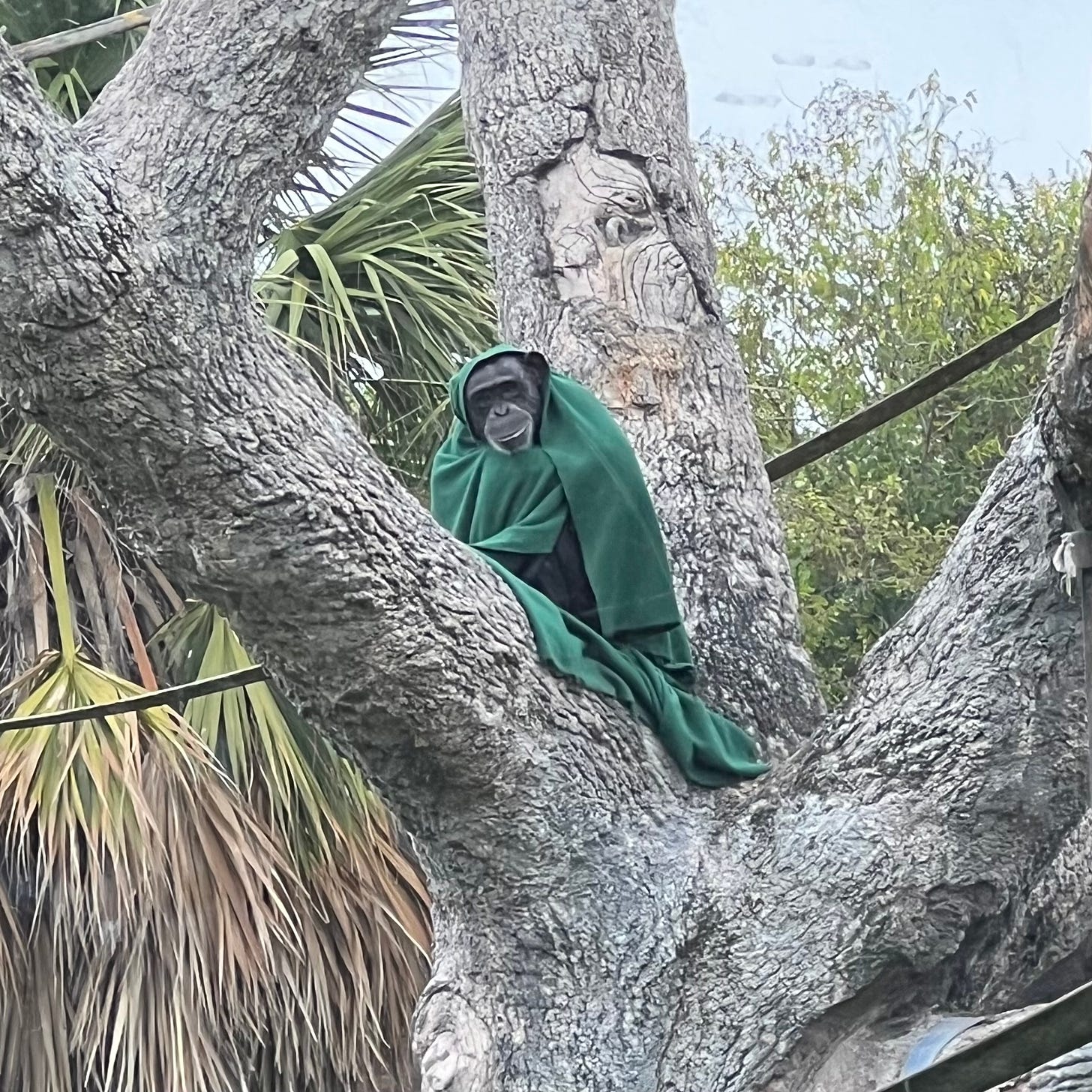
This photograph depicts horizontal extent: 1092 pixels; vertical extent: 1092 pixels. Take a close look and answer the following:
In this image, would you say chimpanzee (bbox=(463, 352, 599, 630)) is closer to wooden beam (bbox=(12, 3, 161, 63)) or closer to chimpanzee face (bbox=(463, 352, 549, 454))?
chimpanzee face (bbox=(463, 352, 549, 454))

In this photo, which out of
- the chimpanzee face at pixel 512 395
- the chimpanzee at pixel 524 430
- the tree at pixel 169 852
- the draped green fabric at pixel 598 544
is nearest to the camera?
the draped green fabric at pixel 598 544

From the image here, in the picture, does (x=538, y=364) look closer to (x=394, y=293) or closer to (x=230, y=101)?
(x=230, y=101)

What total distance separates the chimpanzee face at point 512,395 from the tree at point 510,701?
2.61 ft

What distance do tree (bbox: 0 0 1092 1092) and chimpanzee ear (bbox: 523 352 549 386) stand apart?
2.76 feet

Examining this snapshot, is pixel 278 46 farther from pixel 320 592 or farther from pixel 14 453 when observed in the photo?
pixel 14 453

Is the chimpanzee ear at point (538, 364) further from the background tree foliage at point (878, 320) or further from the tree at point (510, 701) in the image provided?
the background tree foliage at point (878, 320)

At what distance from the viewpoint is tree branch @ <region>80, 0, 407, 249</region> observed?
1.99 meters

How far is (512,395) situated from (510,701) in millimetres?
1000

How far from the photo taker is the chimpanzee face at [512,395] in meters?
A: 2.98

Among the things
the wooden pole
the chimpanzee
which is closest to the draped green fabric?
the chimpanzee

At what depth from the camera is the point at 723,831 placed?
2332 mm

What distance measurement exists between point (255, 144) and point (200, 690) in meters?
1.02

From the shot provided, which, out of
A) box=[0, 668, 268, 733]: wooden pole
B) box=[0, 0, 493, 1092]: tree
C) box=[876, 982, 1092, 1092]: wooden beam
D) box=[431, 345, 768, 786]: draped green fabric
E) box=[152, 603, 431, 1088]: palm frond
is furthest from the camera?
box=[152, 603, 431, 1088]: palm frond

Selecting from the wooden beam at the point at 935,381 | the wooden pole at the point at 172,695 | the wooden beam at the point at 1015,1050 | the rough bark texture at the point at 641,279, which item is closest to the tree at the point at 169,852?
the wooden pole at the point at 172,695
